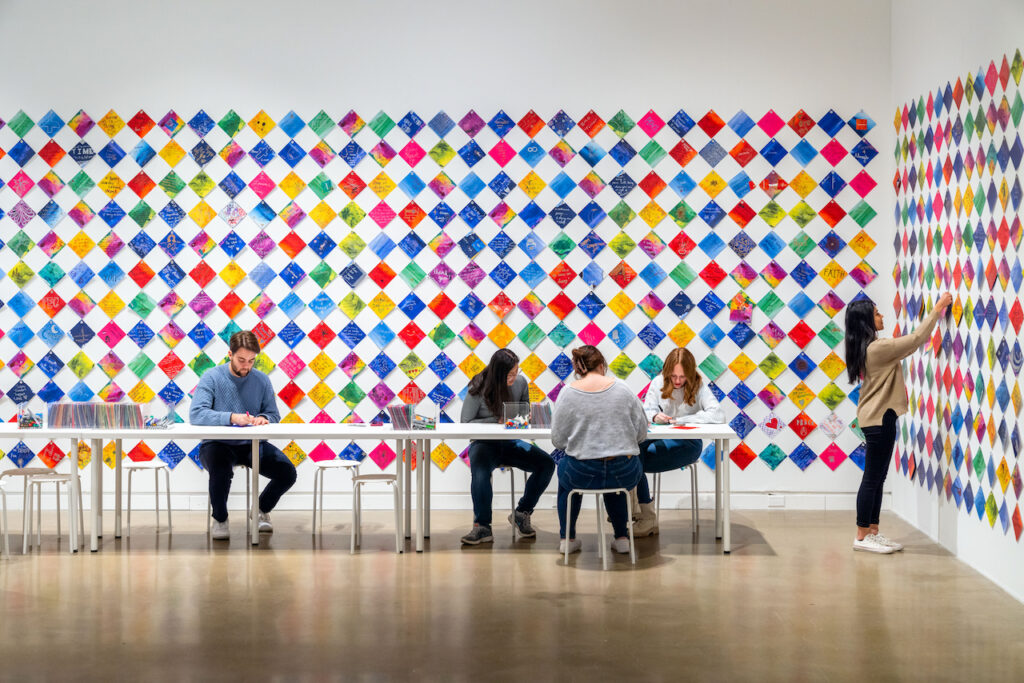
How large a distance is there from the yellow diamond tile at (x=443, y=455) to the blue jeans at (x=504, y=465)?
2.97ft

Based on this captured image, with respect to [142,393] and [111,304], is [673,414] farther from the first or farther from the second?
[111,304]

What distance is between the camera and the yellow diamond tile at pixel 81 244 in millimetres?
6215

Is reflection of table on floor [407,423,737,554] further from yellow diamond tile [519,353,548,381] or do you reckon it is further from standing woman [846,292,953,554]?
yellow diamond tile [519,353,548,381]

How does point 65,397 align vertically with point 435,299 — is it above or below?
below

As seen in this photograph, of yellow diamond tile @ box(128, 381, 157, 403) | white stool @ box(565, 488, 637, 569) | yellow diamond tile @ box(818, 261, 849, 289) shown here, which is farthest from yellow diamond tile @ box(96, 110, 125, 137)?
yellow diamond tile @ box(818, 261, 849, 289)

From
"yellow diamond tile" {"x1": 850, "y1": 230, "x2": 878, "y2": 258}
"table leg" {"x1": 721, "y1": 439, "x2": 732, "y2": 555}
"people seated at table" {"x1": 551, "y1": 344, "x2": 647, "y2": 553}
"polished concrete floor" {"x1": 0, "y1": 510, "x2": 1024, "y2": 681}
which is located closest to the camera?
"polished concrete floor" {"x1": 0, "y1": 510, "x2": 1024, "y2": 681}

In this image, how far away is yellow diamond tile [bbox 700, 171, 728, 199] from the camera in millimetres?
6211

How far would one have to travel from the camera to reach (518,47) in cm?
624

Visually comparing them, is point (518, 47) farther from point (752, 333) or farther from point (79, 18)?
point (79, 18)

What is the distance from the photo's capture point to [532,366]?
20.5 ft

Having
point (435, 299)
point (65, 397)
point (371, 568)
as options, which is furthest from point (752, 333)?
point (65, 397)

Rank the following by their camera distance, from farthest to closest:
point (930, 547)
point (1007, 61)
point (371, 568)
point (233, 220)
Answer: point (233, 220)
point (930, 547)
point (371, 568)
point (1007, 61)

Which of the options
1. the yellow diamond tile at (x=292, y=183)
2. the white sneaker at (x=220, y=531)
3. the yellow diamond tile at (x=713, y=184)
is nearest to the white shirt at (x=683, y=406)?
the yellow diamond tile at (x=713, y=184)

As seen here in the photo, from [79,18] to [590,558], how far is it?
14.9 ft
